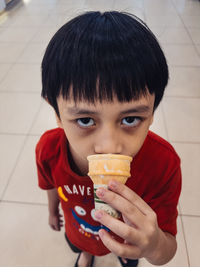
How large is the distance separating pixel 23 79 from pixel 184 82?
1532mm

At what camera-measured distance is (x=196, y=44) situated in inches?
106

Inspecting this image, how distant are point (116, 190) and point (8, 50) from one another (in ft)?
9.06

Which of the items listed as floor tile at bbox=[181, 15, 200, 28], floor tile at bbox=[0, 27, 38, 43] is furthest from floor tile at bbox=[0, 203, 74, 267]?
floor tile at bbox=[181, 15, 200, 28]

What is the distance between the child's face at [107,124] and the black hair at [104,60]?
0.05 feet

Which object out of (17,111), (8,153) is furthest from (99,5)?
(8,153)

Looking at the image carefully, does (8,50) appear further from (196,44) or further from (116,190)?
(116,190)

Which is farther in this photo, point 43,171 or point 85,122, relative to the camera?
point 43,171

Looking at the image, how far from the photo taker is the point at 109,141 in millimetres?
438

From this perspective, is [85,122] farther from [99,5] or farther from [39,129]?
[99,5]

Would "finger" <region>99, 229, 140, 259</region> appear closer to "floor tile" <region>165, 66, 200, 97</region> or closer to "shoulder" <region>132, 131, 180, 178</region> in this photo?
"shoulder" <region>132, 131, 180, 178</region>

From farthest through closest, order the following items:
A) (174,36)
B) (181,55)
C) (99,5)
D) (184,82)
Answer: (99,5) → (174,36) → (181,55) → (184,82)

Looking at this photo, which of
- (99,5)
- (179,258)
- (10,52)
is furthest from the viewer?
(99,5)

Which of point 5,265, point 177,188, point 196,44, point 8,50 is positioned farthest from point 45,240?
point 196,44

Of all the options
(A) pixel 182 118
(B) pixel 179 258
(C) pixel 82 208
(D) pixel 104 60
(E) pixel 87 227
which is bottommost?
(B) pixel 179 258
